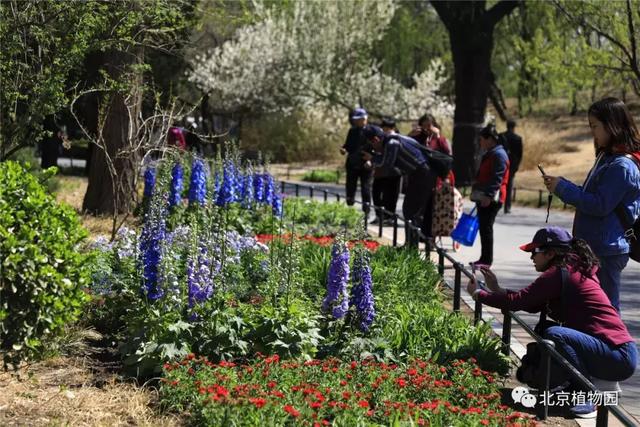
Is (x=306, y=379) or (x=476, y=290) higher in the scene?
(x=476, y=290)

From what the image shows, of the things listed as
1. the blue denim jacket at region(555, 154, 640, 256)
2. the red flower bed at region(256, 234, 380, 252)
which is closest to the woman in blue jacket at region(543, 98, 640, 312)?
the blue denim jacket at region(555, 154, 640, 256)

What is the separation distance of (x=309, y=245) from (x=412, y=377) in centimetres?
429

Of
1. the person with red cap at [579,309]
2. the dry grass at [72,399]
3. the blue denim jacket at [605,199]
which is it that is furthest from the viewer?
the blue denim jacket at [605,199]

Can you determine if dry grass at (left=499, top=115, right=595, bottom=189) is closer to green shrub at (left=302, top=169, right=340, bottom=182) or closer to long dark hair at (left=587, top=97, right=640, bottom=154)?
green shrub at (left=302, top=169, right=340, bottom=182)

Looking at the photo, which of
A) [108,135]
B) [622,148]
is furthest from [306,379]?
[108,135]

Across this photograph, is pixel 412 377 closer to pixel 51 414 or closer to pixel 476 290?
pixel 476 290

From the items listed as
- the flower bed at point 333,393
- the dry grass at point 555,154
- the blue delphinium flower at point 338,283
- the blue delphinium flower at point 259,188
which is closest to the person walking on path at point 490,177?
the blue delphinium flower at point 259,188

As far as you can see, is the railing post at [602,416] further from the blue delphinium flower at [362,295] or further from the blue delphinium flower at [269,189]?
the blue delphinium flower at [269,189]

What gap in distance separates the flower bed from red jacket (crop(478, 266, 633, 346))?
1.95 feet

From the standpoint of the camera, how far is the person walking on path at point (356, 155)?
1630 cm

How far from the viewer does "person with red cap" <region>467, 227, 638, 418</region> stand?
6273 millimetres

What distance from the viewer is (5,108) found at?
9875mm

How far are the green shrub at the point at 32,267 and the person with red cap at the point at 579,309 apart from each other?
9.05ft

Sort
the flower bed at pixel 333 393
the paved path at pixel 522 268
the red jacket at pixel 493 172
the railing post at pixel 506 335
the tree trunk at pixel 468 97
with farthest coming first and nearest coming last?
the tree trunk at pixel 468 97 → the red jacket at pixel 493 172 → the paved path at pixel 522 268 → the railing post at pixel 506 335 → the flower bed at pixel 333 393
